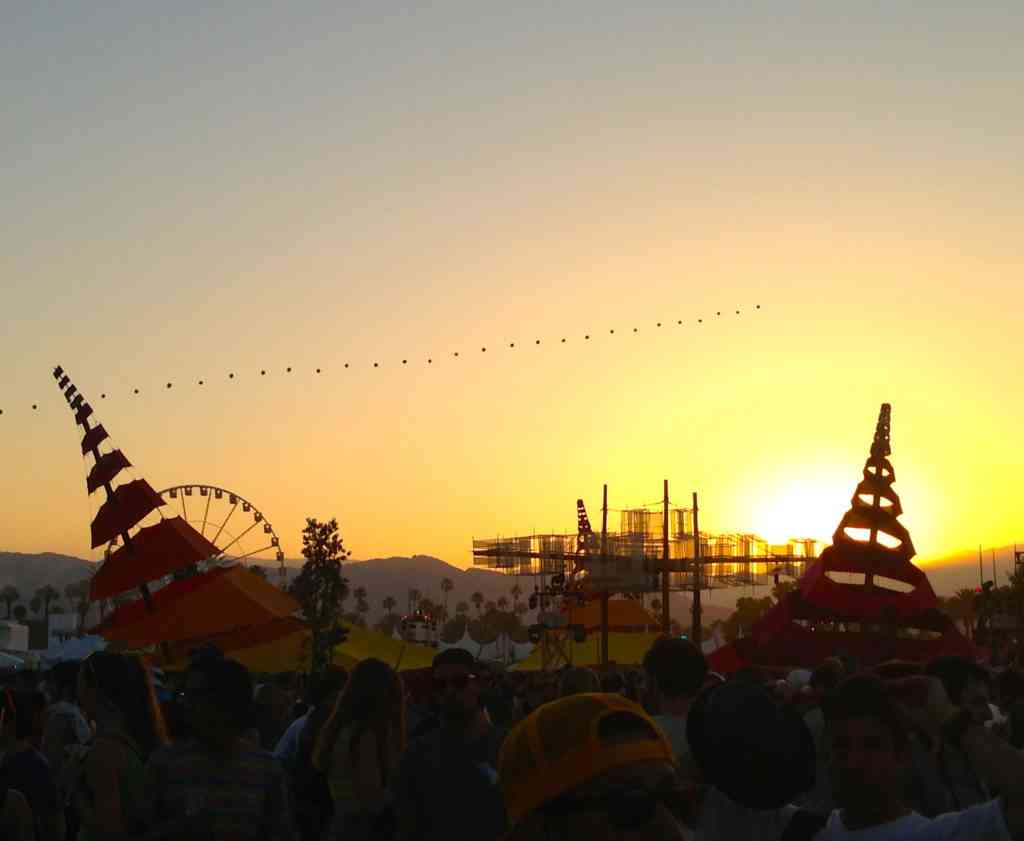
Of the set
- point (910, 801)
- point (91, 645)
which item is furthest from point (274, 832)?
point (91, 645)

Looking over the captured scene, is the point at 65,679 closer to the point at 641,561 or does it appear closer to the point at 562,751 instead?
the point at 562,751

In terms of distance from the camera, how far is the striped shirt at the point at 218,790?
5.48 meters

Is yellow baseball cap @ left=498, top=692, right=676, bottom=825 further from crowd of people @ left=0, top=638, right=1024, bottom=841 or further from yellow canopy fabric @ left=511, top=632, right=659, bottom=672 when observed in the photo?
yellow canopy fabric @ left=511, top=632, right=659, bottom=672

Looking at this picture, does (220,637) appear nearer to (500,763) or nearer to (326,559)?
(500,763)

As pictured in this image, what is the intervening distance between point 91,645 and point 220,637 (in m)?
3.21

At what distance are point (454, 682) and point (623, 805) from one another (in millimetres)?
4169

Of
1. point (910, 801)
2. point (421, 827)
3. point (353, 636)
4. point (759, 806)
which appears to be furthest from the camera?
point (353, 636)

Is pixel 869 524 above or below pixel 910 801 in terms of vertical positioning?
above

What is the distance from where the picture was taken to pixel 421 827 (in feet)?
20.3

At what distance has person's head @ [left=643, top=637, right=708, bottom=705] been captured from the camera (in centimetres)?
650

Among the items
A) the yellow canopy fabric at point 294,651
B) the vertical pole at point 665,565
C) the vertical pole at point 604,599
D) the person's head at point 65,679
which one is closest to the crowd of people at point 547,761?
the person's head at point 65,679

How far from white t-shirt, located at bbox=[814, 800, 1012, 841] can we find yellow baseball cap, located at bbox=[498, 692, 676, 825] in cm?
134

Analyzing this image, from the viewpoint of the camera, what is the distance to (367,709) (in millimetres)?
6848

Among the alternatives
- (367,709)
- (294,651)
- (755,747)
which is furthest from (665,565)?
(755,747)
